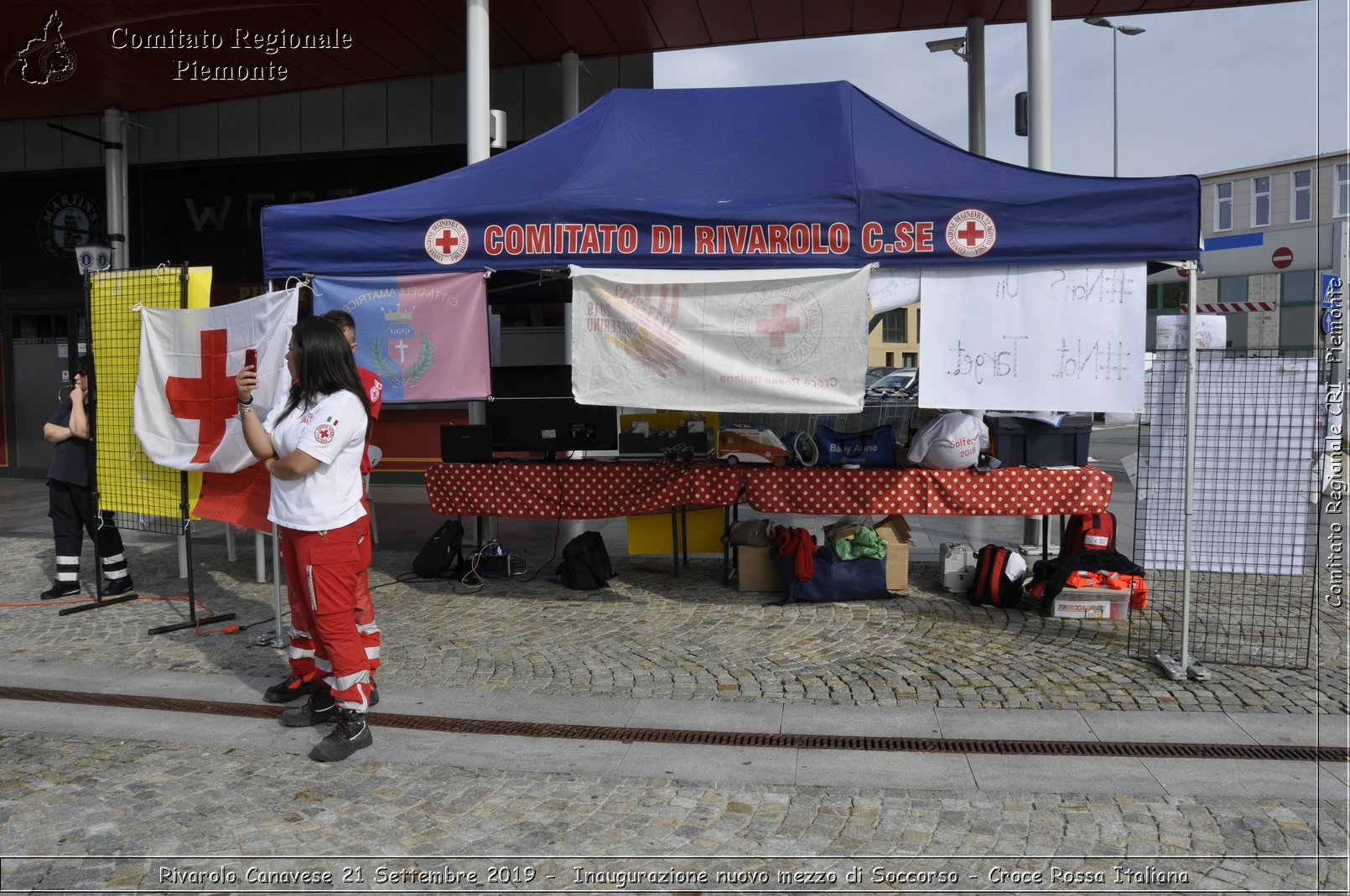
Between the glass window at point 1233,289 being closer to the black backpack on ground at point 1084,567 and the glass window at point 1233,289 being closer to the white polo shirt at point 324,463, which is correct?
the black backpack on ground at point 1084,567

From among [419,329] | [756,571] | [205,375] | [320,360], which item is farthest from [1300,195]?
[320,360]

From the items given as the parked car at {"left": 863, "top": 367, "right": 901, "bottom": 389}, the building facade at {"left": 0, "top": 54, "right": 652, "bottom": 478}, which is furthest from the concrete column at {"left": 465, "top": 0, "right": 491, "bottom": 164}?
the parked car at {"left": 863, "top": 367, "right": 901, "bottom": 389}

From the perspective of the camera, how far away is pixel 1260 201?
126ft

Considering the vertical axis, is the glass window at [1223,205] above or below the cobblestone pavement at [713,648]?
above

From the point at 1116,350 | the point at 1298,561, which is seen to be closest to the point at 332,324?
the point at 1116,350

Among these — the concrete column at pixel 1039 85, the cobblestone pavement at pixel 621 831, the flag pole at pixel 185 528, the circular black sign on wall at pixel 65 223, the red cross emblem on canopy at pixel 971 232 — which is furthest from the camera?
the circular black sign on wall at pixel 65 223

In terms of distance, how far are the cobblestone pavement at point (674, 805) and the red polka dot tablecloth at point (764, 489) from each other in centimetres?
95

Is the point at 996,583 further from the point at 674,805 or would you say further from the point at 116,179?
the point at 116,179

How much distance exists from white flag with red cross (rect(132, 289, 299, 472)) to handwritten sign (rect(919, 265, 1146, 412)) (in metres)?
3.95

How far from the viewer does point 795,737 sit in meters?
4.39

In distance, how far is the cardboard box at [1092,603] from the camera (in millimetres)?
6223

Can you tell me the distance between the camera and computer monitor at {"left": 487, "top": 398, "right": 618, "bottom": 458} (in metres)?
7.45

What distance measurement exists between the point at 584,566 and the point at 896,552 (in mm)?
2343

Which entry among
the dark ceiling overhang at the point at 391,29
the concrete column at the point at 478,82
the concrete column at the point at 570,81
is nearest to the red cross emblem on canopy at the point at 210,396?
the concrete column at the point at 478,82
